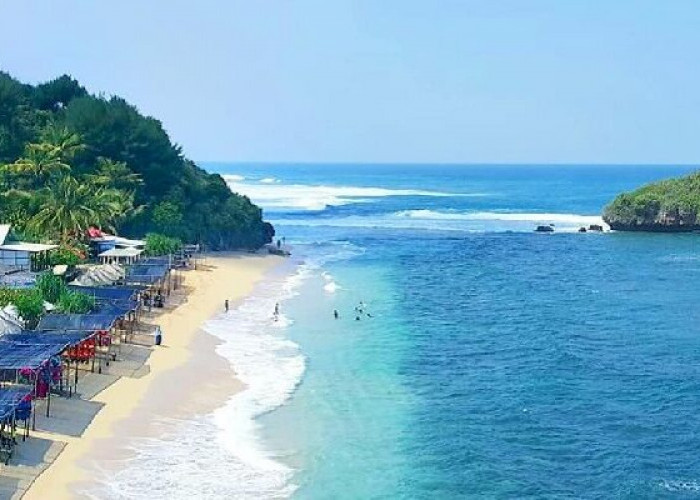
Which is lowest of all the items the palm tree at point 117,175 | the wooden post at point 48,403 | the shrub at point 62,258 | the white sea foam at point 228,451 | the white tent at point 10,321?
the white sea foam at point 228,451

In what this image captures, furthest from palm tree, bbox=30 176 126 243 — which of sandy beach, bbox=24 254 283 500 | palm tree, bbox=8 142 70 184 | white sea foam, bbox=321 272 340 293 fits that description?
white sea foam, bbox=321 272 340 293

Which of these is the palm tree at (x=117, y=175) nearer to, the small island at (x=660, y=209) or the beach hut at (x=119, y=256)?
the beach hut at (x=119, y=256)

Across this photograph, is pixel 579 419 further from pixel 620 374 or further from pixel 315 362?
pixel 315 362

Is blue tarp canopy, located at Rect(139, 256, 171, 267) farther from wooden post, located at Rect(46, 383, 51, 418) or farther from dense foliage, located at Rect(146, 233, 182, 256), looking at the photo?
wooden post, located at Rect(46, 383, 51, 418)

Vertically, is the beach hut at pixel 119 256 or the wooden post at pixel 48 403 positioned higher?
the beach hut at pixel 119 256

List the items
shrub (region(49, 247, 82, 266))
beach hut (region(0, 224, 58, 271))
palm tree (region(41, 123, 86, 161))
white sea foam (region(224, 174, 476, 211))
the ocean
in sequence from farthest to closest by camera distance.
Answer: white sea foam (region(224, 174, 476, 211)), palm tree (region(41, 123, 86, 161)), shrub (region(49, 247, 82, 266)), beach hut (region(0, 224, 58, 271)), the ocean

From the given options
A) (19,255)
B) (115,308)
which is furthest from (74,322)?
(19,255)

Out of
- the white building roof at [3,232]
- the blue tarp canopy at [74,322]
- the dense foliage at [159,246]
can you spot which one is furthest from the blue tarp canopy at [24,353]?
the dense foliage at [159,246]
